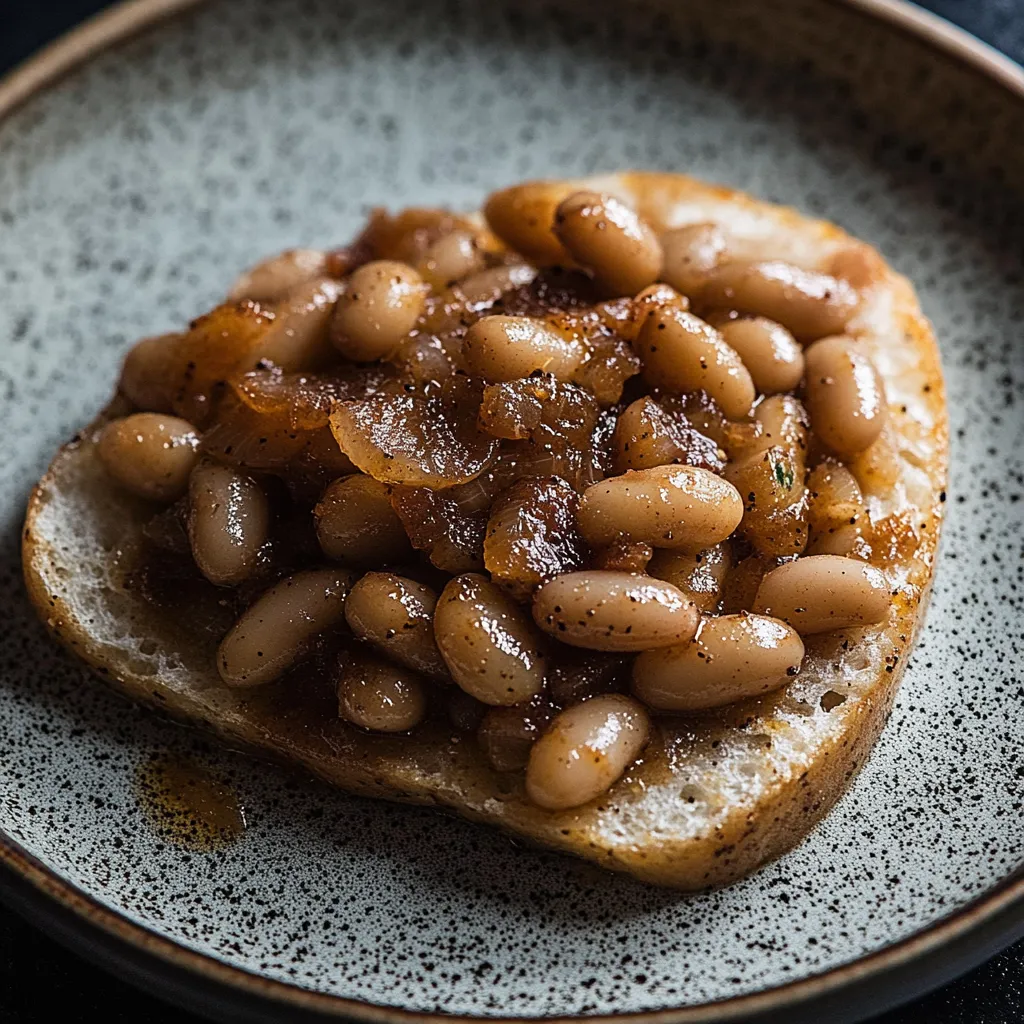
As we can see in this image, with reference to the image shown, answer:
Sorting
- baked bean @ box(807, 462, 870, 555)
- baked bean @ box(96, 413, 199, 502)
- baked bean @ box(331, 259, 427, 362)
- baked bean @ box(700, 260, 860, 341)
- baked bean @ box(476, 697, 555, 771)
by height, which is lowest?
baked bean @ box(96, 413, 199, 502)

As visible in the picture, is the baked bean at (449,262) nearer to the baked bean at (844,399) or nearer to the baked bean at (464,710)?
the baked bean at (844,399)

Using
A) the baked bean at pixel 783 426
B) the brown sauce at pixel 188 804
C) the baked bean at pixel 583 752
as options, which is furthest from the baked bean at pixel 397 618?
the baked bean at pixel 783 426

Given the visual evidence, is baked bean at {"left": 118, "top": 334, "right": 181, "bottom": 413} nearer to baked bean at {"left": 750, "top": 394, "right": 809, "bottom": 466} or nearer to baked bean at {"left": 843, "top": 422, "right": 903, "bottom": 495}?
baked bean at {"left": 750, "top": 394, "right": 809, "bottom": 466}

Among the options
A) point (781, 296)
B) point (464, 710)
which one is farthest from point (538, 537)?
point (781, 296)

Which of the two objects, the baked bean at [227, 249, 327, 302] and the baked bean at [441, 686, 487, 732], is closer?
the baked bean at [441, 686, 487, 732]

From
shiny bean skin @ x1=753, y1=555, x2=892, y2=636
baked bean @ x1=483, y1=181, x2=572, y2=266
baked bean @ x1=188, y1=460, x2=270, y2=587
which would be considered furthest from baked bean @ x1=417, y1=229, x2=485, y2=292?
shiny bean skin @ x1=753, y1=555, x2=892, y2=636

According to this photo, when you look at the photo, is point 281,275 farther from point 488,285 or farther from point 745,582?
point 745,582
